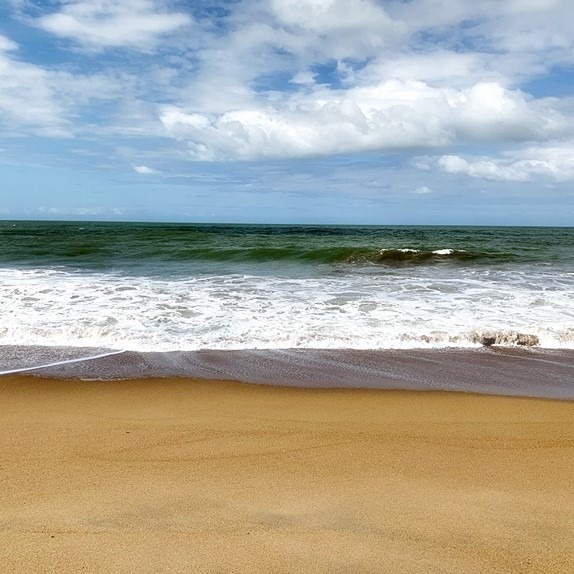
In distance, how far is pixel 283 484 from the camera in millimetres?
3398

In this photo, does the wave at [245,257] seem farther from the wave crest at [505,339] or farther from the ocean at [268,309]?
the wave crest at [505,339]

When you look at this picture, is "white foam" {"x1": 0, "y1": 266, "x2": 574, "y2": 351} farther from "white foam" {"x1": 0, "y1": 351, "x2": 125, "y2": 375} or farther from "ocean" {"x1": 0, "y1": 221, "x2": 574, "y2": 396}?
"white foam" {"x1": 0, "y1": 351, "x2": 125, "y2": 375}

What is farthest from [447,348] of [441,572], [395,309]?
[441,572]

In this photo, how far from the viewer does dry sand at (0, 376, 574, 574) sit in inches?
104

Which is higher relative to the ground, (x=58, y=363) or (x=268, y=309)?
(x=268, y=309)

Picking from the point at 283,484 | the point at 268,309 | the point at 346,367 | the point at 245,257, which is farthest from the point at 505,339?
the point at 245,257

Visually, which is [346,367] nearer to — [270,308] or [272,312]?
[272,312]

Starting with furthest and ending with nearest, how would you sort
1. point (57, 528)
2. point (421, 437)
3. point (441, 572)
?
point (421, 437), point (57, 528), point (441, 572)

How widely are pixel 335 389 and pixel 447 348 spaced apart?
101 inches

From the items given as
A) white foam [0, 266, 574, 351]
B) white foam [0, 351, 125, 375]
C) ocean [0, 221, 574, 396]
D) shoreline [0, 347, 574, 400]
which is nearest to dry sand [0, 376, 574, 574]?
shoreline [0, 347, 574, 400]

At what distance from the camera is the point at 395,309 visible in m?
9.68

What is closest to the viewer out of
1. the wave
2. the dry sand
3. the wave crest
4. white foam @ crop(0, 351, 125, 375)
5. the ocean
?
the dry sand

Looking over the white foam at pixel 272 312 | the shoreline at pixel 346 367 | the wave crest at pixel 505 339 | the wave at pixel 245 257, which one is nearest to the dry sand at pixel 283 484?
the shoreline at pixel 346 367

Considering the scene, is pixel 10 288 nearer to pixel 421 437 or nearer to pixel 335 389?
pixel 335 389
